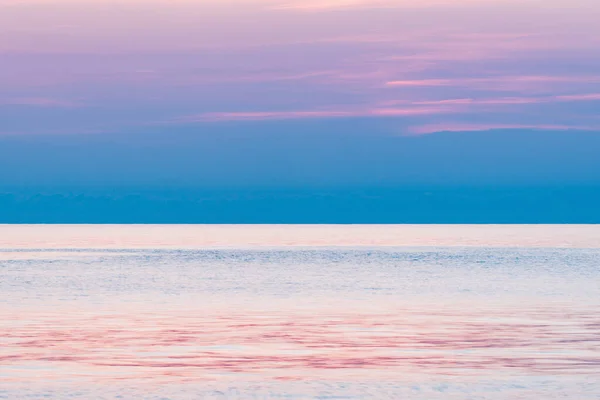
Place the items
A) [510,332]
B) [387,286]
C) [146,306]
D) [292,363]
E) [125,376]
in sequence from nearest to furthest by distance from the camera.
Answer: [125,376]
[292,363]
[510,332]
[146,306]
[387,286]

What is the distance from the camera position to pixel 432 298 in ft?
145

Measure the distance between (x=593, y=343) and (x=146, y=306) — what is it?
17.8 metres

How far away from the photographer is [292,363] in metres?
23.6

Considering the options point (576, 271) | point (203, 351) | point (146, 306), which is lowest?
point (203, 351)

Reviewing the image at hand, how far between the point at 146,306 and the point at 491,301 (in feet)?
39.8

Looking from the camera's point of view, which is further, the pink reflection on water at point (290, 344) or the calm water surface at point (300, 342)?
the pink reflection on water at point (290, 344)

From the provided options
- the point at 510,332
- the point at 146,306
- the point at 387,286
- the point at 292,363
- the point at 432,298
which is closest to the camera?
the point at 292,363

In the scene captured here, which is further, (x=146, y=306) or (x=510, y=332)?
(x=146, y=306)

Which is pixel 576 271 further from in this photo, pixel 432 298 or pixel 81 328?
pixel 81 328

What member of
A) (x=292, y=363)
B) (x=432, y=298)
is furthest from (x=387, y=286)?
(x=292, y=363)

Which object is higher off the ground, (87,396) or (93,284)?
(93,284)

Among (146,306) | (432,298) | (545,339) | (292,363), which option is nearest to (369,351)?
(292,363)

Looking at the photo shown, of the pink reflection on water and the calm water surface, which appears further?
the pink reflection on water

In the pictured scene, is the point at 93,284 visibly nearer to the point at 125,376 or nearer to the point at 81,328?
the point at 81,328
